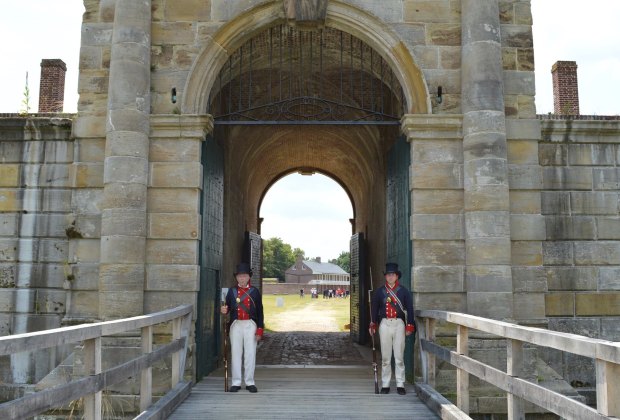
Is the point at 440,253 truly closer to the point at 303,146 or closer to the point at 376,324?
the point at 376,324

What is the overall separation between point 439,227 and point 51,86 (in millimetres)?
10028

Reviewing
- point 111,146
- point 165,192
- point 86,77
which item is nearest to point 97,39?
point 86,77

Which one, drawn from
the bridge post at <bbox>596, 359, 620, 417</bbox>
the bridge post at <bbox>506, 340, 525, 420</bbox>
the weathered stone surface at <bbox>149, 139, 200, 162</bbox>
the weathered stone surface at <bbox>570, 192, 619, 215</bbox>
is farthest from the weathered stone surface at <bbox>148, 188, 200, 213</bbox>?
the bridge post at <bbox>596, 359, 620, 417</bbox>

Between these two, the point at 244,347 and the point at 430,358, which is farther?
the point at 244,347

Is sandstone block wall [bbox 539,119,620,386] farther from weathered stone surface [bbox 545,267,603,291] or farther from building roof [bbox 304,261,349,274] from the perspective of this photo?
building roof [bbox 304,261,349,274]

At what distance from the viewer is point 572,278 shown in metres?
8.55

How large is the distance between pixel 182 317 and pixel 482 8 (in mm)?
5438

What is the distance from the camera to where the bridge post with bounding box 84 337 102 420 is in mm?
4477

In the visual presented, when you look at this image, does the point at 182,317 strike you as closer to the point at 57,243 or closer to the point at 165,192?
the point at 165,192

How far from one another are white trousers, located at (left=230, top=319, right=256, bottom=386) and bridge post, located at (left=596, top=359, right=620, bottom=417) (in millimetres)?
4643

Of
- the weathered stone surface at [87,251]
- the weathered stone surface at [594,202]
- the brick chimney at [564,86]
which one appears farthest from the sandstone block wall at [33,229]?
the brick chimney at [564,86]

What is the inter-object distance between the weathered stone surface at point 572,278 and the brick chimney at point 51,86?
1067cm

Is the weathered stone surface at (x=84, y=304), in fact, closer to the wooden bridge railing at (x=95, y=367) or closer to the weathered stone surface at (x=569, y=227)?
the wooden bridge railing at (x=95, y=367)

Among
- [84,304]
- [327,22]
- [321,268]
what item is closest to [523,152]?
[327,22]
